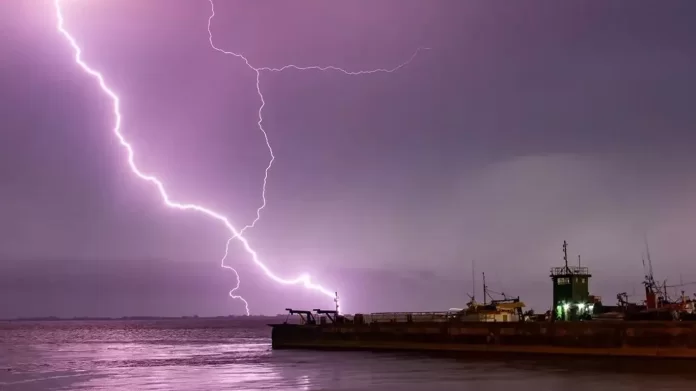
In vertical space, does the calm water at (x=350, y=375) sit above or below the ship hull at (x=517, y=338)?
below

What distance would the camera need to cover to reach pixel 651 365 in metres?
44.5

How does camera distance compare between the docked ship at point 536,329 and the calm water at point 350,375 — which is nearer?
the calm water at point 350,375

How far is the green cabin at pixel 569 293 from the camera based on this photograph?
64125 mm

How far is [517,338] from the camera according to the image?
5619 centimetres

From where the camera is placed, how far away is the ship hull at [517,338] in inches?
1909

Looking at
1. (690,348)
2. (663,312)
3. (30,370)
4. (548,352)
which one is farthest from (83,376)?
(663,312)

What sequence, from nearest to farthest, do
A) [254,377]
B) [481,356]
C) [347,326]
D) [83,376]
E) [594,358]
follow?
[254,377]
[83,376]
[594,358]
[481,356]
[347,326]

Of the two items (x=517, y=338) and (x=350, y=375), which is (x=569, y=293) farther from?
(x=350, y=375)

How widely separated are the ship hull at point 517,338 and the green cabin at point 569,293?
9.17 m

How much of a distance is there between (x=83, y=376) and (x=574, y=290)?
43.9 metres

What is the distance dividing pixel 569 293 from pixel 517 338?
12.2m

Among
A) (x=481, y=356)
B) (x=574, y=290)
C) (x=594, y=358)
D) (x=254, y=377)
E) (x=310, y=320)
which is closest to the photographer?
(x=254, y=377)

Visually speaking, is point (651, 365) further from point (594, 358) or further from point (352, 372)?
point (352, 372)

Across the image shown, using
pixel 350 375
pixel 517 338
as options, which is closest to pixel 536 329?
pixel 517 338
